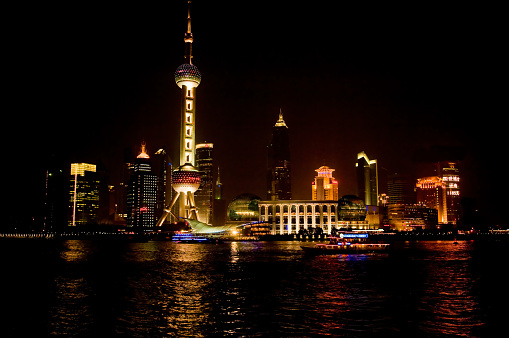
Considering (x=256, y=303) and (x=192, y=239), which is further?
(x=192, y=239)

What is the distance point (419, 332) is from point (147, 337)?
15851 millimetres

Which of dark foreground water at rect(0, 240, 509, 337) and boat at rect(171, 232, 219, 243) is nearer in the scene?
dark foreground water at rect(0, 240, 509, 337)

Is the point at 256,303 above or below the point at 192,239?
below

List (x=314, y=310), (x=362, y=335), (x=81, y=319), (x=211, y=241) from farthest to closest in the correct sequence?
(x=211, y=241) < (x=314, y=310) < (x=81, y=319) < (x=362, y=335)

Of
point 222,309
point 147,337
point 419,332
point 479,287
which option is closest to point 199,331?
point 147,337

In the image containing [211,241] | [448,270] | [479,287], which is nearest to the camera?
[479,287]

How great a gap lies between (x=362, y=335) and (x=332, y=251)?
2917 inches

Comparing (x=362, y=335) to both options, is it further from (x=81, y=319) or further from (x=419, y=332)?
(x=81, y=319)

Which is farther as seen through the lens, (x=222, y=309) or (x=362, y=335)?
(x=222, y=309)

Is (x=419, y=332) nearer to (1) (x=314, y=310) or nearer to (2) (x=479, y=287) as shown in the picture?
(1) (x=314, y=310)

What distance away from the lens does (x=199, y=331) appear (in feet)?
96.1

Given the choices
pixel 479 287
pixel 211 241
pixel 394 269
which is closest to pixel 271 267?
pixel 394 269

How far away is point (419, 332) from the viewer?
28.7 m

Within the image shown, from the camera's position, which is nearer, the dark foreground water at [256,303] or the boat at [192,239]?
the dark foreground water at [256,303]
